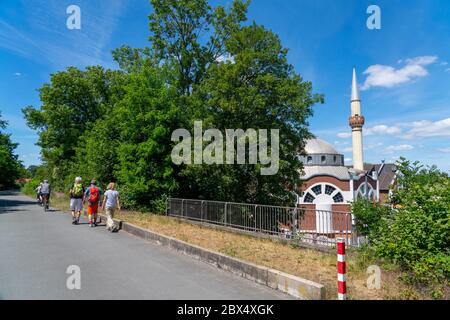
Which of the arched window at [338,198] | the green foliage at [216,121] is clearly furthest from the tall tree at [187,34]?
the arched window at [338,198]

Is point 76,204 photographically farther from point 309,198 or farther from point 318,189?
point 318,189

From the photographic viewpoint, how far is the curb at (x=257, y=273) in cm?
522

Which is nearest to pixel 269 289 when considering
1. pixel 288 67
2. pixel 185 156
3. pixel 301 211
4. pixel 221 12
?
pixel 301 211

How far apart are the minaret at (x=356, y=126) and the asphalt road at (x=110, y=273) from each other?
2230 inches

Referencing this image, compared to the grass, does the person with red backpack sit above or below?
above

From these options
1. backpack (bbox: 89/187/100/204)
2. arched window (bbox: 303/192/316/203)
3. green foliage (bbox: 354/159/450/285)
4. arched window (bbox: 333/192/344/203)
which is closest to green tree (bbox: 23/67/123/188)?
backpack (bbox: 89/187/100/204)

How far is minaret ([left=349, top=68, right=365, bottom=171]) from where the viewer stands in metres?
60.3

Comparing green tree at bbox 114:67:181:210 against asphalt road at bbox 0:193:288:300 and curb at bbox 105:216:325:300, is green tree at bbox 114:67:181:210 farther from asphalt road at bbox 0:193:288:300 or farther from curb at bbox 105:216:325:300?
curb at bbox 105:216:325:300

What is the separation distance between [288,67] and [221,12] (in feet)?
33.9

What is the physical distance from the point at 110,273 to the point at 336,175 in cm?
4952

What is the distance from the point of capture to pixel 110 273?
6.54 m

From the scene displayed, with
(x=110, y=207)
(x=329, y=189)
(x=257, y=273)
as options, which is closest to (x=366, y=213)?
(x=257, y=273)

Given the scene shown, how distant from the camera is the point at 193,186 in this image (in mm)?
20500

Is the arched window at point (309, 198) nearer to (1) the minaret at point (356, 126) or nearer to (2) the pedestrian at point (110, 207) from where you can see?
(1) the minaret at point (356, 126)
